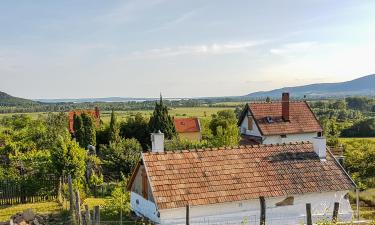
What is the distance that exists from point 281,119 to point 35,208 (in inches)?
937

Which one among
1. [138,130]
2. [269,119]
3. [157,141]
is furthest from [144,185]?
[138,130]

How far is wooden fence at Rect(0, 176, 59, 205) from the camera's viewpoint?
86.1 feet

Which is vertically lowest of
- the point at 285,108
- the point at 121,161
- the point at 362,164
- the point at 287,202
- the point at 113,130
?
the point at 362,164

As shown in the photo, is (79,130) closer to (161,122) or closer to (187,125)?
(161,122)

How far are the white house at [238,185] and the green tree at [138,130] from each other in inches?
1183

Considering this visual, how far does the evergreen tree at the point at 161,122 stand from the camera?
49906 mm

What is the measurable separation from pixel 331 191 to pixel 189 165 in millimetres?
7187

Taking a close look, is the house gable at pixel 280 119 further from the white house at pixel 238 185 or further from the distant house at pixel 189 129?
the distant house at pixel 189 129

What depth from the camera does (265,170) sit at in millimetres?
20766

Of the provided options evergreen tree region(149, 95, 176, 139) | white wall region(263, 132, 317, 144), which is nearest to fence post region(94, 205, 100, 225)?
white wall region(263, 132, 317, 144)

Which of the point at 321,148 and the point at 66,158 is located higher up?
the point at 321,148

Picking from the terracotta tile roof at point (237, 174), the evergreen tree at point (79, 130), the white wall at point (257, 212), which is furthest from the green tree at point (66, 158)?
the evergreen tree at point (79, 130)

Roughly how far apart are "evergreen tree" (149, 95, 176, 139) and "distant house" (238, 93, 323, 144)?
40.9 ft

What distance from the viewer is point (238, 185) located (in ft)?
64.0
